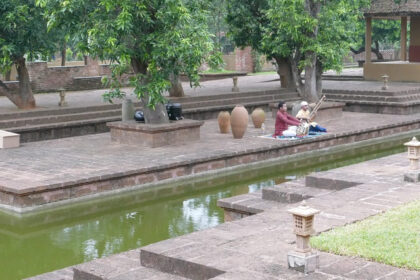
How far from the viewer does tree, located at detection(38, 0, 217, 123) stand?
47.3 feet

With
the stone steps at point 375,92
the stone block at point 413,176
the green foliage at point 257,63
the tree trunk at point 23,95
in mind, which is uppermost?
the green foliage at point 257,63

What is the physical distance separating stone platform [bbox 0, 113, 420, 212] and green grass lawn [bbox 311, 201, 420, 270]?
5.50 metres

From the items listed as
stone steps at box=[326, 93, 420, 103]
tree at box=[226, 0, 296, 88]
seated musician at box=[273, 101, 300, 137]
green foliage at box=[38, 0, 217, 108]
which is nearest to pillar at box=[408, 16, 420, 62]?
stone steps at box=[326, 93, 420, 103]

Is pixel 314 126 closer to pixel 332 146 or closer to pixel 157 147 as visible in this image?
pixel 332 146

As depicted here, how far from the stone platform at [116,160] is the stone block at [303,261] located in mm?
5863

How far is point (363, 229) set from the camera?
7.20m

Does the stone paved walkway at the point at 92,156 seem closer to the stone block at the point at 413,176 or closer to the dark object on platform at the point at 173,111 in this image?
the dark object on platform at the point at 173,111

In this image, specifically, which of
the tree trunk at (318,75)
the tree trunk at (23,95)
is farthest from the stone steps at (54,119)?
the tree trunk at (318,75)

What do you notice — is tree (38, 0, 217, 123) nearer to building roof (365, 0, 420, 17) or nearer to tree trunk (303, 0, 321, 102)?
tree trunk (303, 0, 321, 102)

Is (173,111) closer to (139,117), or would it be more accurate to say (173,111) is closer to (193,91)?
(139,117)

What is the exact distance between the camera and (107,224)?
34.2 ft

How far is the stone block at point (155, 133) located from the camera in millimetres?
15102

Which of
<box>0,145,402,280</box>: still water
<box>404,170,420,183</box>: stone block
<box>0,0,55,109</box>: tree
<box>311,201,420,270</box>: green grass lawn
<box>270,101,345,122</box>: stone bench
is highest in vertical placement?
<box>0,0,55,109</box>: tree

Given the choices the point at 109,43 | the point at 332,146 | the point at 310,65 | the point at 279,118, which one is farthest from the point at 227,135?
the point at 310,65
